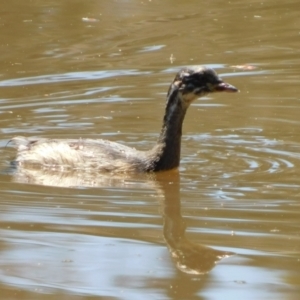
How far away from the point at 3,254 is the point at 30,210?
978mm

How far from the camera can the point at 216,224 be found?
7.11m

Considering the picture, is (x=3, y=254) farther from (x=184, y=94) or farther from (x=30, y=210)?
(x=184, y=94)

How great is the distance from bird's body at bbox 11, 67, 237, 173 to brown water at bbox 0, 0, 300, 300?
206mm

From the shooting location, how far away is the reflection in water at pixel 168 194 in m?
6.45

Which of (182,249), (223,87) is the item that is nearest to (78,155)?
(223,87)

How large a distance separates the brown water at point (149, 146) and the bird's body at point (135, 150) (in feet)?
0.67

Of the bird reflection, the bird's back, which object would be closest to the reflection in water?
the bird reflection

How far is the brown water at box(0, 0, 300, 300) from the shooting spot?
6211mm

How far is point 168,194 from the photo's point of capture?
827cm

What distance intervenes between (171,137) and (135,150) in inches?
13.8

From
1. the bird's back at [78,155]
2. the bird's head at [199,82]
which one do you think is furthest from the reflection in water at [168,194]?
the bird's head at [199,82]

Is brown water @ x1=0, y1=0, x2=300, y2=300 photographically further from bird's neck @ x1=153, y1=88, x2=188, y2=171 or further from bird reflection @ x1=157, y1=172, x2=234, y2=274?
bird's neck @ x1=153, y1=88, x2=188, y2=171

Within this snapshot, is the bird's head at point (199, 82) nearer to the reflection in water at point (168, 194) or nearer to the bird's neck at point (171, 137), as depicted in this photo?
the bird's neck at point (171, 137)

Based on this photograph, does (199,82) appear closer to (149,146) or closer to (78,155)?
(149,146)
